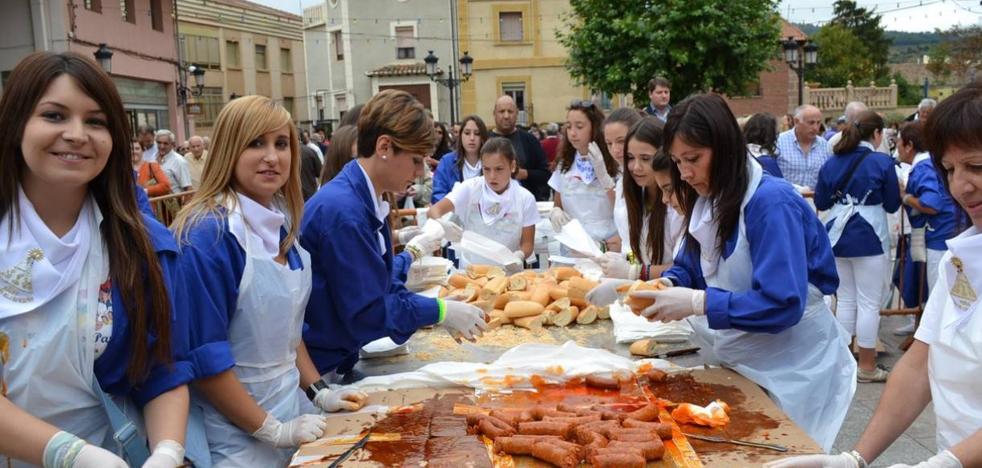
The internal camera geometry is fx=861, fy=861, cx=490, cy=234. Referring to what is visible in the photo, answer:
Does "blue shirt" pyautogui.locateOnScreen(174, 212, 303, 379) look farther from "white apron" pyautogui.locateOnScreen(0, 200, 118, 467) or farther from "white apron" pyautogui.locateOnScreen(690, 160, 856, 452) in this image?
"white apron" pyautogui.locateOnScreen(690, 160, 856, 452)

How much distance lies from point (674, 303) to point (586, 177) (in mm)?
3324

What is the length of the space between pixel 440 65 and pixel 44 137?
37.4 metres

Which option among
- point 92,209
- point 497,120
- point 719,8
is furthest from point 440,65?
point 92,209

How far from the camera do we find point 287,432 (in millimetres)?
2717

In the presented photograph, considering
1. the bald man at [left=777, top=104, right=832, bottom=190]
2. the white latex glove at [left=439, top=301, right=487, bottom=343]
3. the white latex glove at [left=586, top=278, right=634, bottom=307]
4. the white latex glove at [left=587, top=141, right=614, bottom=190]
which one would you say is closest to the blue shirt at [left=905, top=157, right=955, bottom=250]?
the bald man at [left=777, top=104, right=832, bottom=190]

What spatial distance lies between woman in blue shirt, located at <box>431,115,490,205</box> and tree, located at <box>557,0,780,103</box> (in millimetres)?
14998

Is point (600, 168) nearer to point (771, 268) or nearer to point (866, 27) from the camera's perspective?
point (771, 268)

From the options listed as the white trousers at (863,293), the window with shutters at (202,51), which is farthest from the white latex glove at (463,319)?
the window with shutters at (202,51)

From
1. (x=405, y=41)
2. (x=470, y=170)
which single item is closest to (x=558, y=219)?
(x=470, y=170)

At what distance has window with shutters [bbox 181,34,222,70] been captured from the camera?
3850 centimetres

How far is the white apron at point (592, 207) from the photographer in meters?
6.27

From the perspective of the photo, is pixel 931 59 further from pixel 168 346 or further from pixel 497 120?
pixel 168 346

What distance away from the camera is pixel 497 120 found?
27.6 feet

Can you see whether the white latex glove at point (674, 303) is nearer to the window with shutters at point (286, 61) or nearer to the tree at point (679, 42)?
the tree at point (679, 42)
